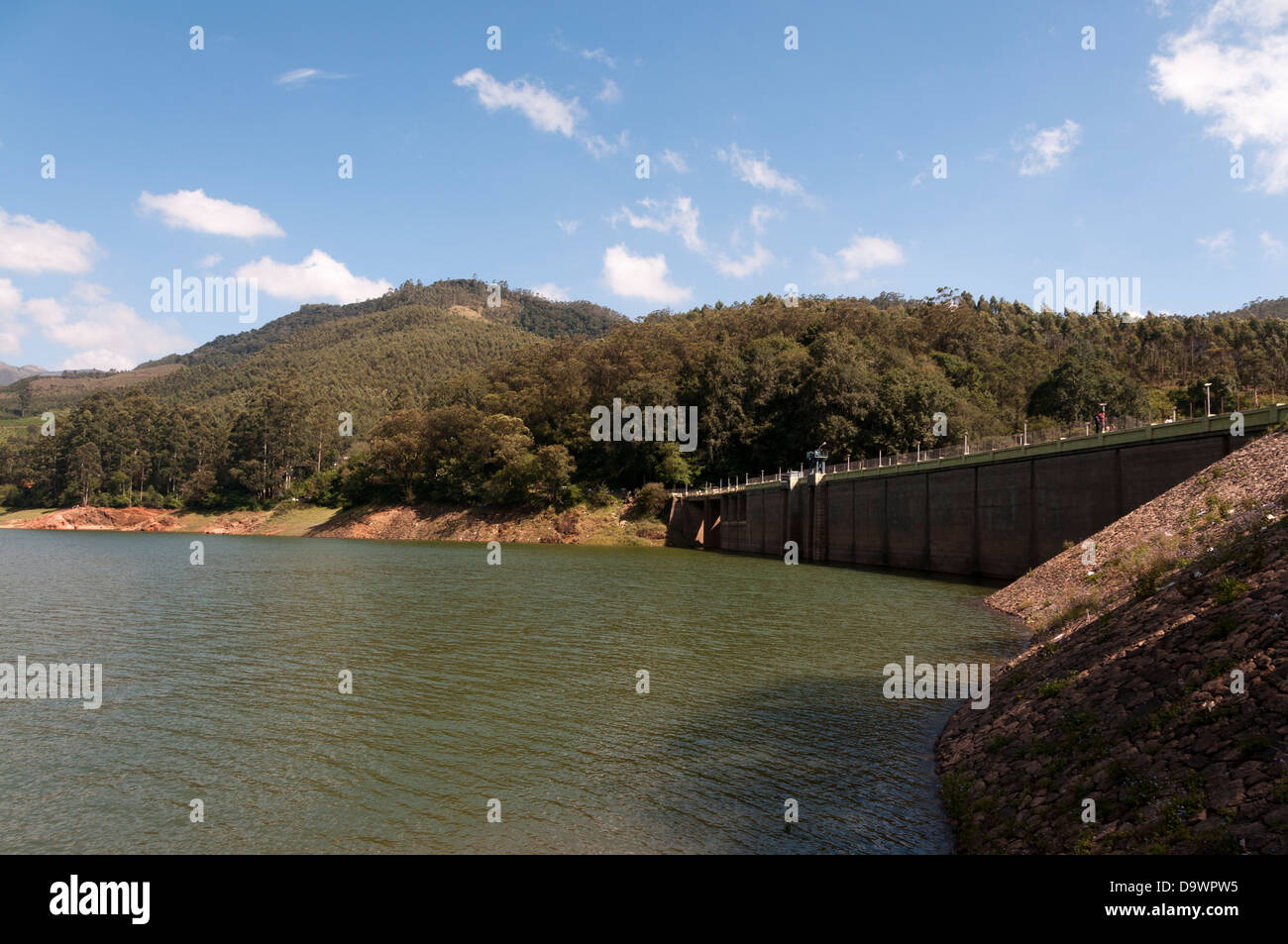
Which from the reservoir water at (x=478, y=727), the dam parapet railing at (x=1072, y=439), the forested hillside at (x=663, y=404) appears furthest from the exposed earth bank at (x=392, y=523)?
the reservoir water at (x=478, y=727)

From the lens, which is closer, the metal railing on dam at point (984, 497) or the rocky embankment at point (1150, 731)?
the rocky embankment at point (1150, 731)

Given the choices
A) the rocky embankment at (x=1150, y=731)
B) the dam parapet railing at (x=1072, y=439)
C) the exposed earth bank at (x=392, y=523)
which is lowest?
the exposed earth bank at (x=392, y=523)

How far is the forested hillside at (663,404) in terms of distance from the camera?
9369cm

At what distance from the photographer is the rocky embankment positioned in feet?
27.1

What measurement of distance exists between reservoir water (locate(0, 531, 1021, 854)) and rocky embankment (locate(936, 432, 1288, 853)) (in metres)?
1.34

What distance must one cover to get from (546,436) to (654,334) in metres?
25.3

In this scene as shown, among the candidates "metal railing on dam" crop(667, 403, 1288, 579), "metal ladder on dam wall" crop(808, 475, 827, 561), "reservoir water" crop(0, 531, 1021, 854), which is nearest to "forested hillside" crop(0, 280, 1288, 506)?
"metal ladder on dam wall" crop(808, 475, 827, 561)

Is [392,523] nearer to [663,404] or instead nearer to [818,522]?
[663,404]

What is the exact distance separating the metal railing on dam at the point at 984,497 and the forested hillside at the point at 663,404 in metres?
16.1

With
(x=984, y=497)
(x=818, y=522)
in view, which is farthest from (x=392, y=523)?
(x=984, y=497)

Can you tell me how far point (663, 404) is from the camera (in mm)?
101375

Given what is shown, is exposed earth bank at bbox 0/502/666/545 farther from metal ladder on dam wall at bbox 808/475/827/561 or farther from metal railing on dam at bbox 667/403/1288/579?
metal ladder on dam wall at bbox 808/475/827/561

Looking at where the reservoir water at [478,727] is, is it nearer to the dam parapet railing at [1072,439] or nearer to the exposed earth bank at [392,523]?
the dam parapet railing at [1072,439]
